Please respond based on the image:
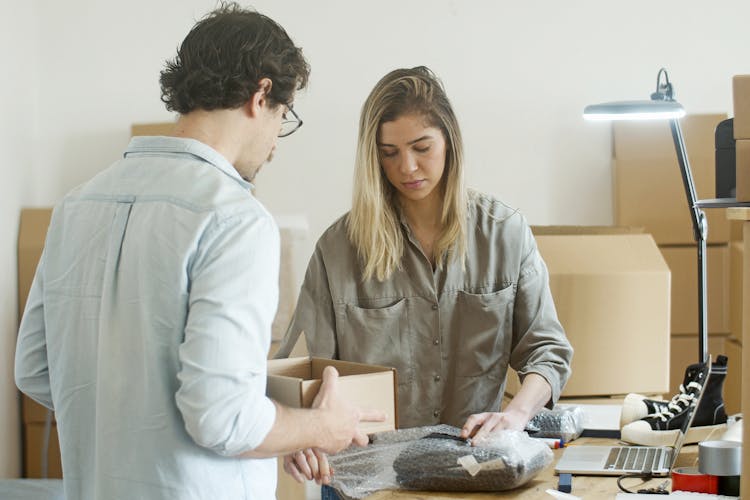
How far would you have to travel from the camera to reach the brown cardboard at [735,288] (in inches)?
149

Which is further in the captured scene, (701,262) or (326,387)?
(701,262)

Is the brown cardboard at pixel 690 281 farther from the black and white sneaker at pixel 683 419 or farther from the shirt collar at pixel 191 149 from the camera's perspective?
the shirt collar at pixel 191 149

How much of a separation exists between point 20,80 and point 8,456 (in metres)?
1.49

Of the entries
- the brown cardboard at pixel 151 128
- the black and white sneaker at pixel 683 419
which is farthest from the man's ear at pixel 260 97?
the brown cardboard at pixel 151 128

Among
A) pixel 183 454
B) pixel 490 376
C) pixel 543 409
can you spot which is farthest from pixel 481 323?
pixel 183 454

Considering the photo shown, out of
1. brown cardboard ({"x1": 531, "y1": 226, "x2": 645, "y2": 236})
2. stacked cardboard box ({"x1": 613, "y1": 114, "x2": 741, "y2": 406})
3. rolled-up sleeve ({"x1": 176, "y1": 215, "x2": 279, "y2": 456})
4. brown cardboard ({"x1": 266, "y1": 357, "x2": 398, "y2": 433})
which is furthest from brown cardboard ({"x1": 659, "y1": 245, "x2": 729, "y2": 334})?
rolled-up sleeve ({"x1": 176, "y1": 215, "x2": 279, "y2": 456})

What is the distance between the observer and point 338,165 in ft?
13.3

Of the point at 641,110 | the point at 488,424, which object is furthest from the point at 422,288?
the point at 641,110

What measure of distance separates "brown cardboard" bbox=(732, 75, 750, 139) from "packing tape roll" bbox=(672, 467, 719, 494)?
0.57 metres

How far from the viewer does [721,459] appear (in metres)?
1.54

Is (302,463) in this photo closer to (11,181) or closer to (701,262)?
(701,262)

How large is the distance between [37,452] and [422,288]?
2357 millimetres

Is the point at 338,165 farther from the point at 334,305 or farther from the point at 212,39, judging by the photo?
the point at 212,39

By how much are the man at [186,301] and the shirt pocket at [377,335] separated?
60 centimetres
